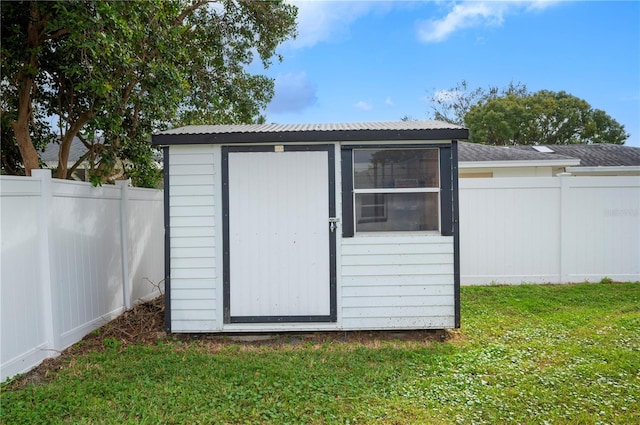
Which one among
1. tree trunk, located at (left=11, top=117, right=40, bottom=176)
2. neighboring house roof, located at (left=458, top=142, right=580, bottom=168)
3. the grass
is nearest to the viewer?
the grass

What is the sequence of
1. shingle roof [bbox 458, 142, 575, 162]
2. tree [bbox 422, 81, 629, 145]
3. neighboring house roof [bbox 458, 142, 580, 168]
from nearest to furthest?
neighboring house roof [bbox 458, 142, 580, 168]
shingle roof [bbox 458, 142, 575, 162]
tree [bbox 422, 81, 629, 145]

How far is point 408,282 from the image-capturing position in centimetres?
455

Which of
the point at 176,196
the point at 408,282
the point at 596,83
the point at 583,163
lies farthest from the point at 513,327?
the point at 596,83

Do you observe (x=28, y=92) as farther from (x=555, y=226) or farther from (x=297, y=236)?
(x=555, y=226)

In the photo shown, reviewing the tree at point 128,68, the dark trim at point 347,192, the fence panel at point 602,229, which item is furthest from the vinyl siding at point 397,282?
the fence panel at point 602,229

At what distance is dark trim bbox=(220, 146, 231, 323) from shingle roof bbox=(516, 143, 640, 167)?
9.32 meters

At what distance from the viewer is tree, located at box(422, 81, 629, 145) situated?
77.5 feet

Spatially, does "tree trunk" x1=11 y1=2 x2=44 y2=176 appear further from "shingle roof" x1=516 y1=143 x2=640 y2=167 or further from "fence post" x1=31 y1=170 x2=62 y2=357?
"shingle roof" x1=516 y1=143 x2=640 y2=167

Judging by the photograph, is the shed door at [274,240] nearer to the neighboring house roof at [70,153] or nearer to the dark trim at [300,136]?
the dark trim at [300,136]

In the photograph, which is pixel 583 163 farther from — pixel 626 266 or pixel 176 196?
pixel 176 196

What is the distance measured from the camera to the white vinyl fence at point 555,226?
685cm

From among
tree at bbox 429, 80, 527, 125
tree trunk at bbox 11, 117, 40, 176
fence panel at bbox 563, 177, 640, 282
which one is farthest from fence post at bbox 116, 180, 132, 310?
tree at bbox 429, 80, 527, 125

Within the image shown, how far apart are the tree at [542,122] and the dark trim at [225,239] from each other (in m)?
21.2

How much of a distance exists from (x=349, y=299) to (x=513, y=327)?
1.86 m
